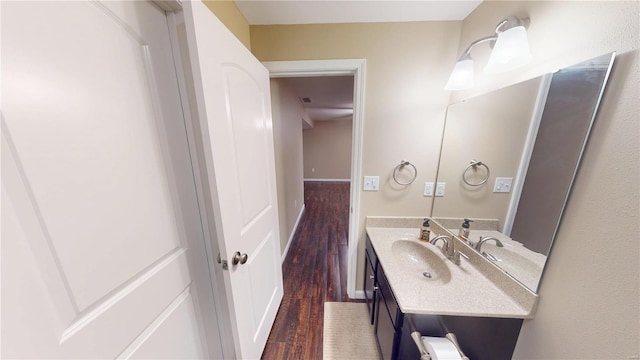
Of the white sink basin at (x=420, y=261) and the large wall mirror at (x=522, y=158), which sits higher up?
the large wall mirror at (x=522, y=158)

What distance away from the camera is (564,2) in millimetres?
705

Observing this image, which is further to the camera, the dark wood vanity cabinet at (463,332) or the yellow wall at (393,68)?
the yellow wall at (393,68)

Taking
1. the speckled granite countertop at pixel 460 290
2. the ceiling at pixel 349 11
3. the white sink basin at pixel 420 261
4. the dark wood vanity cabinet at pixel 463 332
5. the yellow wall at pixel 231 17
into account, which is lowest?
the dark wood vanity cabinet at pixel 463 332

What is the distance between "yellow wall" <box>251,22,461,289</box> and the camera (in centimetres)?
126

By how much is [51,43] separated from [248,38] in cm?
110

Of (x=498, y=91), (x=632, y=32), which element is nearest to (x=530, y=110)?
(x=498, y=91)

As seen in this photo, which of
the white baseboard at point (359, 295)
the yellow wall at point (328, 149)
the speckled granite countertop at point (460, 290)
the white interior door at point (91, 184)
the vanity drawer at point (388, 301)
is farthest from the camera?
the yellow wall at point (328, 149)

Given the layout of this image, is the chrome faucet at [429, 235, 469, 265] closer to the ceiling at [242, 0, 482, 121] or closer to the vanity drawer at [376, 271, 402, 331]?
the vanity drawer at [376, 271, 402, 331]

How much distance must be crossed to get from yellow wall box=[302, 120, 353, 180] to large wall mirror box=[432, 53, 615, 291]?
4966mm

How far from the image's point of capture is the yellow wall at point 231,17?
0.95m

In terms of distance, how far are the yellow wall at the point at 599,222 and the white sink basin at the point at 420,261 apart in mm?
383

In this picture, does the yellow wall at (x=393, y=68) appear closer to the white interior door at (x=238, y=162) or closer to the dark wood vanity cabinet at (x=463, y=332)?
the white interior door at (x=238, y=162)

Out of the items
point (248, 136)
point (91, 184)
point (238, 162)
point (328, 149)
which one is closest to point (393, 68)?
point (248, 136)

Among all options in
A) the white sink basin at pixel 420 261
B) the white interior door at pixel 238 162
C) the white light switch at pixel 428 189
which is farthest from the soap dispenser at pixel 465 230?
the white interior door at pixel 238 162
